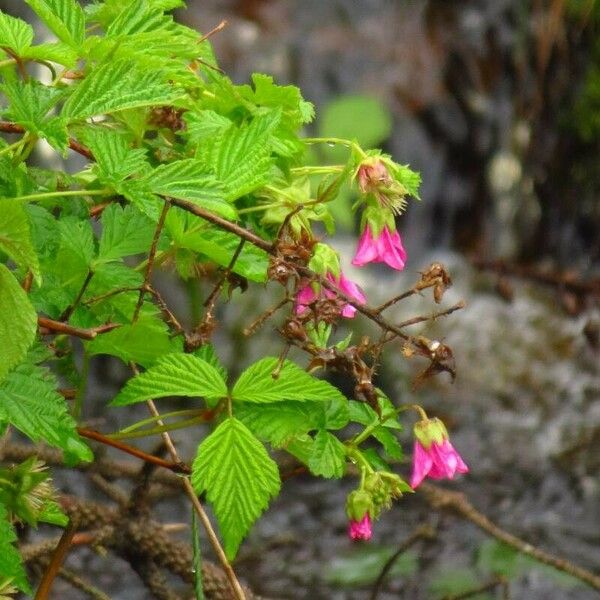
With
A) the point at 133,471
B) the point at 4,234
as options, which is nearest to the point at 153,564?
the point at 133,471

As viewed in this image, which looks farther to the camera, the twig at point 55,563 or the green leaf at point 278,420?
the twig at point 55,563

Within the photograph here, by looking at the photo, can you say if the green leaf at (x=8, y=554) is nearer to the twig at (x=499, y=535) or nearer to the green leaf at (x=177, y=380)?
the green leaf at (x=177, y=380)

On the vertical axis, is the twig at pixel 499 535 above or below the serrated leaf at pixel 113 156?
above

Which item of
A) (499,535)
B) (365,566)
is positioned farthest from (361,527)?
(365,566)

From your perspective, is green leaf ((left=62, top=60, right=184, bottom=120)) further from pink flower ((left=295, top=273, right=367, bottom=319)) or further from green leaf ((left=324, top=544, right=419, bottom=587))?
green leaf ((left=324, top=544, right=419, bottom=587))

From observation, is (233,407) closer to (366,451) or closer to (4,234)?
(366,451)

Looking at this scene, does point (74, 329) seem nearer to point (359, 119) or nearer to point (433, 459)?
point (433, 459)

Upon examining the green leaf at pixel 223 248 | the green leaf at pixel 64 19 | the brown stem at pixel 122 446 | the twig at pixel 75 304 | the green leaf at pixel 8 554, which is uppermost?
the green leaf at pixel 64 19

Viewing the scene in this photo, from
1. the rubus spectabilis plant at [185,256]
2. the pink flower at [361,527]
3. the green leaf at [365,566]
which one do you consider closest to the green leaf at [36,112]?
the rubus spectabilis plant at [185,256]

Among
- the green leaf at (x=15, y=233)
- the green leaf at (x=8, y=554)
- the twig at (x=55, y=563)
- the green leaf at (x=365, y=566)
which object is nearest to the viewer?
the green leaf at (x=15, y=233)
